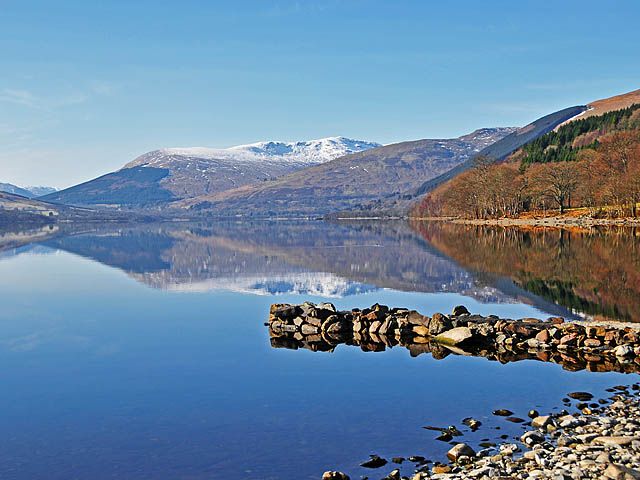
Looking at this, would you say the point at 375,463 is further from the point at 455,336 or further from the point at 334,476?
the point at 455,336

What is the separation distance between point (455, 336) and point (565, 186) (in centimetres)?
12872

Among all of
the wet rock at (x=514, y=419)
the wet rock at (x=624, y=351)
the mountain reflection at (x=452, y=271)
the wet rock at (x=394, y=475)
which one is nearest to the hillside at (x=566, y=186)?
the mountain reflection at (x=452, y=271)

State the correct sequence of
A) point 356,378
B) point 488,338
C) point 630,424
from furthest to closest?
point 488,338, point 356,378, point 630,424

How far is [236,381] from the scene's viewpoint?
82.0 ft

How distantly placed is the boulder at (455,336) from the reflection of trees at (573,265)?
908 cm

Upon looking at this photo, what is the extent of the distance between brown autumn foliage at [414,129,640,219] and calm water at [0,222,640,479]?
80753 mm

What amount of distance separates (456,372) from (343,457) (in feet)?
32.4

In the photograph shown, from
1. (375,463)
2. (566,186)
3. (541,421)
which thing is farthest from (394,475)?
(566,186)

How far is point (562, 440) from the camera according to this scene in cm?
1677

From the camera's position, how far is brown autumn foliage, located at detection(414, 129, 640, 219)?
129m

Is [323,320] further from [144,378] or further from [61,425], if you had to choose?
[61,425]

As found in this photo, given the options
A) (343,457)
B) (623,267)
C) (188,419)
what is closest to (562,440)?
(343,457)

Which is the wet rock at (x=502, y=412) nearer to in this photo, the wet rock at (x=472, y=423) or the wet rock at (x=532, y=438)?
the wet rock at (x=472, y=423)

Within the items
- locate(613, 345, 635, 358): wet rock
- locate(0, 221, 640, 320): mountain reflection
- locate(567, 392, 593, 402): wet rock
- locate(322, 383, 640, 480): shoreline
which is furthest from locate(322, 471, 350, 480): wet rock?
locate(0, 221, 640, 320): mountain reflection
